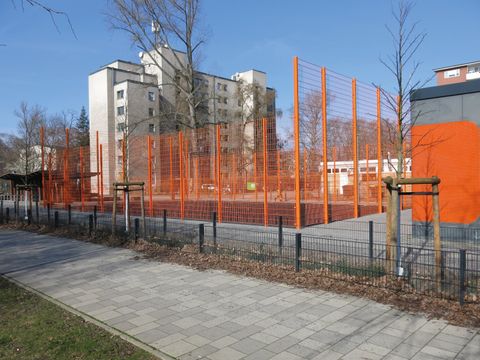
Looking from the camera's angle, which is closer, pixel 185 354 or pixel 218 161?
pixel 185 354

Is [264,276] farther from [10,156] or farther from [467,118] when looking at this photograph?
[10,156]

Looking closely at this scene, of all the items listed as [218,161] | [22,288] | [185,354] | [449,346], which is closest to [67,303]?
[22,288]

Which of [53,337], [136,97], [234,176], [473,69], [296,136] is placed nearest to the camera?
[53,337]

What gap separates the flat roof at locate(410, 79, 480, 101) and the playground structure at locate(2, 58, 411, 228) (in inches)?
44.8

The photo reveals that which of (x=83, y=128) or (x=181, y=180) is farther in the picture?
(x=83, y=128)

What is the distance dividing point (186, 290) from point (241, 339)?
7.07 ft

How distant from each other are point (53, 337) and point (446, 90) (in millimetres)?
9508

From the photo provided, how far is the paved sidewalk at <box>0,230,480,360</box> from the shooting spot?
4020 mm

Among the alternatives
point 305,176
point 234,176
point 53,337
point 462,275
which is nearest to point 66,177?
point 234,176

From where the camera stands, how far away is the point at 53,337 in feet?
14.1

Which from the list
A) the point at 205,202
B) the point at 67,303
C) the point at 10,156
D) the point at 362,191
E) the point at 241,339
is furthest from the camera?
the point at 10,156

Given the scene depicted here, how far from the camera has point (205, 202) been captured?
15.1m

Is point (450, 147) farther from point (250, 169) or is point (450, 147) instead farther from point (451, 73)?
point (451, 73)

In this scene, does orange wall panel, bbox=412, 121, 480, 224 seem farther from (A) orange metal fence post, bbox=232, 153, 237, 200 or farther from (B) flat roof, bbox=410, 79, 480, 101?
(A) orange metal fence post, bbox=232, 153, 237, 200
